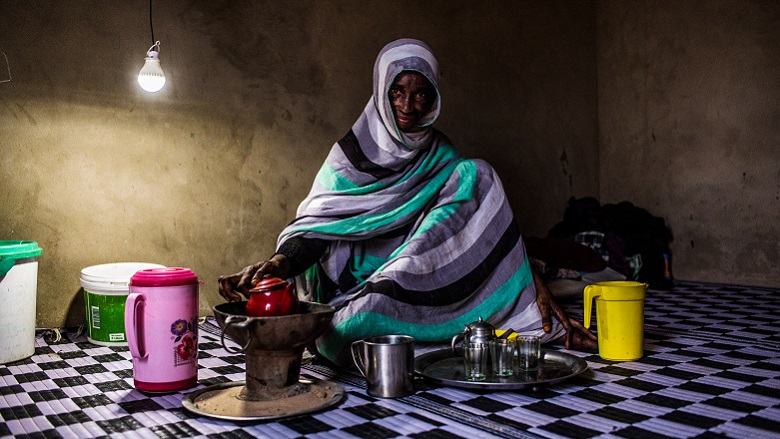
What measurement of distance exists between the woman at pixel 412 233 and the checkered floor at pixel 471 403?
34 cm

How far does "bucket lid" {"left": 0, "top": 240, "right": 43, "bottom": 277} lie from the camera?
2572 mm

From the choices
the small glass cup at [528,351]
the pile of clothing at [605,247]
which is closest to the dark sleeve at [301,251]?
the small glass cup at [528,351]

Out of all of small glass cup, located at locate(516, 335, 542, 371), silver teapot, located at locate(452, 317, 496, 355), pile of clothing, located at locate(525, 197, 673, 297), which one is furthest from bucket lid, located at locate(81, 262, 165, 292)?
pile of clothing, located at locate(525, 197, 673, 297)

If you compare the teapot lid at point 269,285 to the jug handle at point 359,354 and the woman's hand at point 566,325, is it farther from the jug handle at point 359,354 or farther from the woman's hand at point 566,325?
the woman's hand at point 566,325

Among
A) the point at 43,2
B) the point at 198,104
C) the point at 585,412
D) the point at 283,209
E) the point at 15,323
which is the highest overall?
the point at 43,2

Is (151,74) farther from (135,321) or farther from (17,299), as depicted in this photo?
(135,321)

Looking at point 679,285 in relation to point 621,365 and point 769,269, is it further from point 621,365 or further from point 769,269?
point 621,365

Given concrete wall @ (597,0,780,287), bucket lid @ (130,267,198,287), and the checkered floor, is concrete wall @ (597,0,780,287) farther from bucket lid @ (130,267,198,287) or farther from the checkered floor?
bucket lid @ (130,267,198,287)

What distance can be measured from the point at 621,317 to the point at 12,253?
7.28 feet

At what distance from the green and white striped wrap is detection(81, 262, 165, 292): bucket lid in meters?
0.74

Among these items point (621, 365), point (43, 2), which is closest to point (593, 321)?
point (621, 365)

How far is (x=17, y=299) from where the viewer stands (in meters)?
2.64

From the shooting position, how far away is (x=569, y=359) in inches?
90.5

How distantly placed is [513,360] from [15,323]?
72.9 inches
